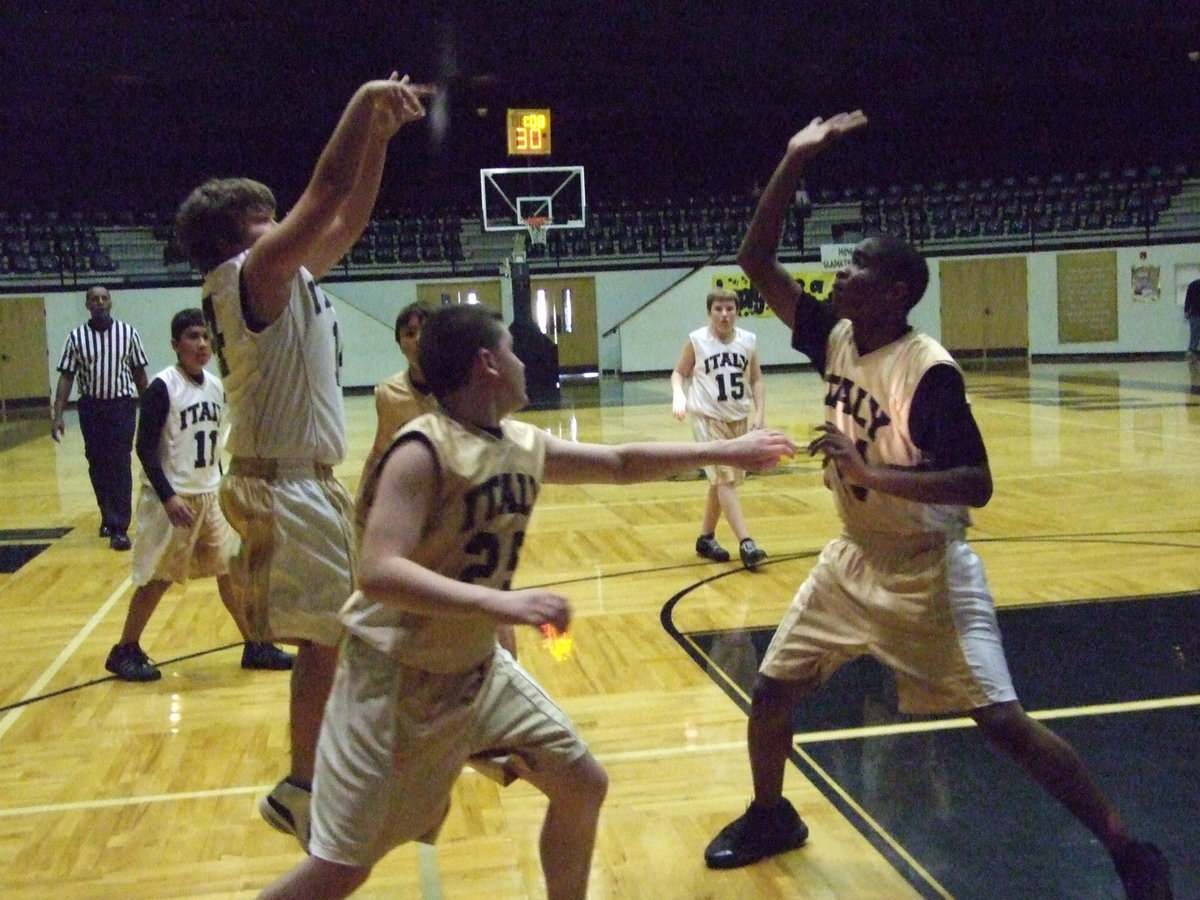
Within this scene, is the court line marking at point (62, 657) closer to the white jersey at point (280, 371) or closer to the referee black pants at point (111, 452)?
the referee black pants at point (111, 452)

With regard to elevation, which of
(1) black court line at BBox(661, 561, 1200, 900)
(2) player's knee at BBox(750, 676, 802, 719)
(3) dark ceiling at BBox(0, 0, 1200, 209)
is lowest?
(1) black court line at BBox(661, 561, 1200, 900)

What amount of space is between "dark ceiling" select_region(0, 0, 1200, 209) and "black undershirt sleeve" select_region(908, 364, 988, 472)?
1848 centimetres

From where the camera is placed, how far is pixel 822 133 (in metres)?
3.52

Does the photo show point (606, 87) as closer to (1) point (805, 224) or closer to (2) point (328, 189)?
(1) point (805, 224)

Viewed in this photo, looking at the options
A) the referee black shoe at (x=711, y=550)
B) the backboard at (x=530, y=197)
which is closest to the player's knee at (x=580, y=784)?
the referee black shoe at (x=711, y=550)

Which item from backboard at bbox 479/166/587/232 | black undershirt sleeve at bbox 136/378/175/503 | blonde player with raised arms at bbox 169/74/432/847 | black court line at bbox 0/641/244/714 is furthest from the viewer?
backboard at bbox 479/166/587/232

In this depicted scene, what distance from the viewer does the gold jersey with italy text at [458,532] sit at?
8.11 ft

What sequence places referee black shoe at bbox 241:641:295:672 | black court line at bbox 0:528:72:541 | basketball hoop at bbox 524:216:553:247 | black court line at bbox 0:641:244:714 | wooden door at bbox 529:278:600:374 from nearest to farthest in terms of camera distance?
1. black court line at bbox 0:641:244:714
2. referee black shoe at bbox 241:641:295:672
3. black court line at bbox 0:528:72:541
4. basketball hoop at bbox 524:216:553:247
5. wooden door at bbox 529:278:600:374

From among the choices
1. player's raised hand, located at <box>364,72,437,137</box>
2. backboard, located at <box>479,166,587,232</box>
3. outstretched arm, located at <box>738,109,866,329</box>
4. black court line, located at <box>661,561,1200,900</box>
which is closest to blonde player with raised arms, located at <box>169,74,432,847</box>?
player's raised hand, located at <box>364,72,437,137</box>

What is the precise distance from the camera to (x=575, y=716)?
16.3 ft

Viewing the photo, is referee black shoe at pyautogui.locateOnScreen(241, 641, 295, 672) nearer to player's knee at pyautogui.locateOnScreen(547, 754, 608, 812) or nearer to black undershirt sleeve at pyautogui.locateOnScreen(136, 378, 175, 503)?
black undershirt sleeve at pyautogui.locateOnScreen(136, 378, 175, 503)

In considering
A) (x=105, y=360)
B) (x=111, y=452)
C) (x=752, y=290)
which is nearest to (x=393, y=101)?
(x=105, y=360)

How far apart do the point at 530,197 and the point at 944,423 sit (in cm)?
2056

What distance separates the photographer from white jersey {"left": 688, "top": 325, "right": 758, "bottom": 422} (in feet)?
27.6
